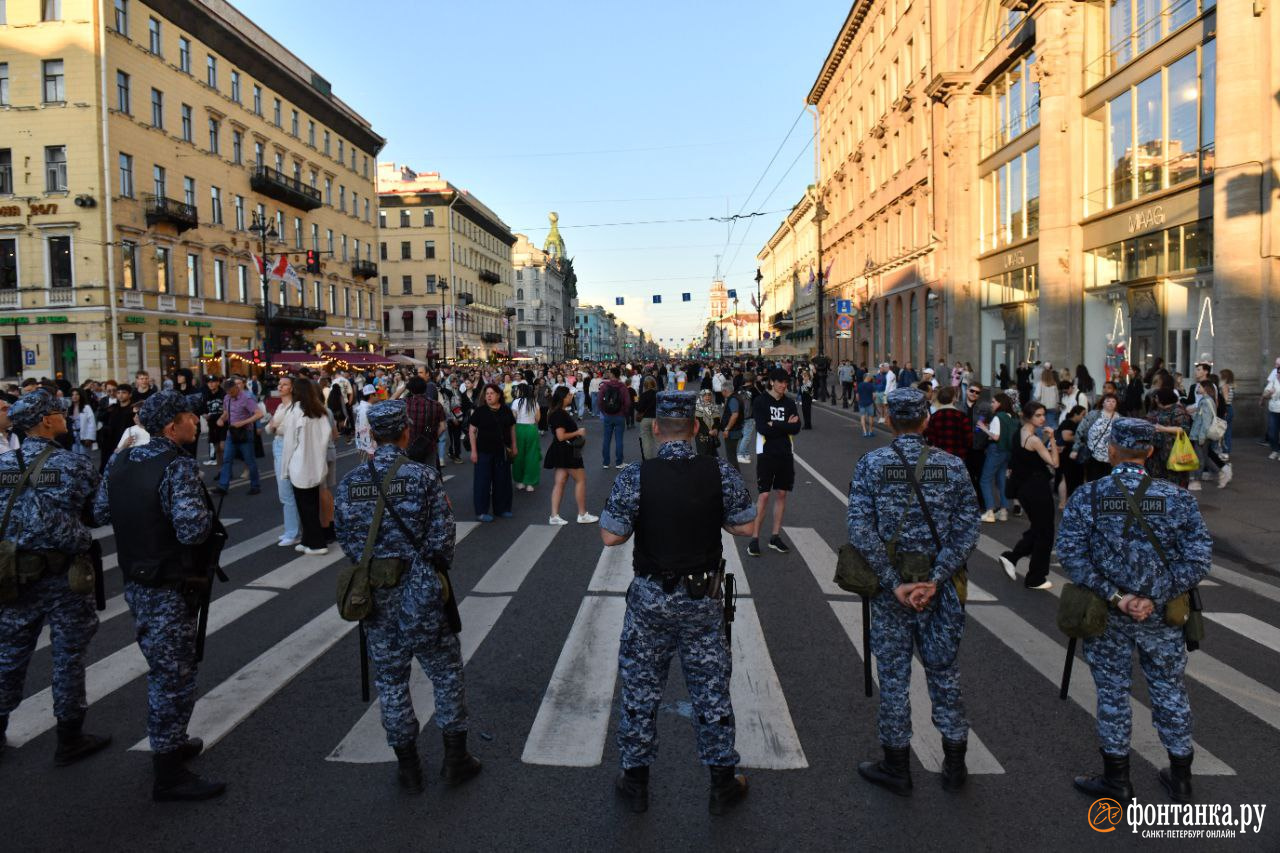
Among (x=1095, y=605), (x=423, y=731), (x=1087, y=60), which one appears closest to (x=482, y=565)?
(x=423, y=731)

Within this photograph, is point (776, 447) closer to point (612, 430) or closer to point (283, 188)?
point (612, 430)

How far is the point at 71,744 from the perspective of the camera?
14.5 feet

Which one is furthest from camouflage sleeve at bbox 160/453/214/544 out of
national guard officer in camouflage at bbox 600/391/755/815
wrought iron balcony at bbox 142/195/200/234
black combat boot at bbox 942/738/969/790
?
wrought iron balcony at bbox 142/195/200/234

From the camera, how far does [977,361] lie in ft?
104

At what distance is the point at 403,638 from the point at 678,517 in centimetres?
141

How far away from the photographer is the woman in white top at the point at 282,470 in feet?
30.7

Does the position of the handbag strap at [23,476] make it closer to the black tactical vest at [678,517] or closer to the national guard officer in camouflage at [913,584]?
the black tactical vest at [678,517]

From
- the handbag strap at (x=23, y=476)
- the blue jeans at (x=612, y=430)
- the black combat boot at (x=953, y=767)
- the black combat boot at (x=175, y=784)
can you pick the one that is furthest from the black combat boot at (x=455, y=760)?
the blue jeans at (x=612, y=430)

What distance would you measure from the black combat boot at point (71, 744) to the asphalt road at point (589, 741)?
0.07 metres

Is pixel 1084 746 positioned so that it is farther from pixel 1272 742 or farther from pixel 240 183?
pixel 240 183

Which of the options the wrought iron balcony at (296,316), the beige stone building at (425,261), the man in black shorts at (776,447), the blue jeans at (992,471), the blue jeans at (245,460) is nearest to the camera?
the man in black shorts at (776,447)

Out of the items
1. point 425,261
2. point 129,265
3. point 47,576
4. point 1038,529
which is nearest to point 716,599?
point 47,576

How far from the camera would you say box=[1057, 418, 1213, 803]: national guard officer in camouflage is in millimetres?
3840

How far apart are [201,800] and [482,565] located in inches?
188
